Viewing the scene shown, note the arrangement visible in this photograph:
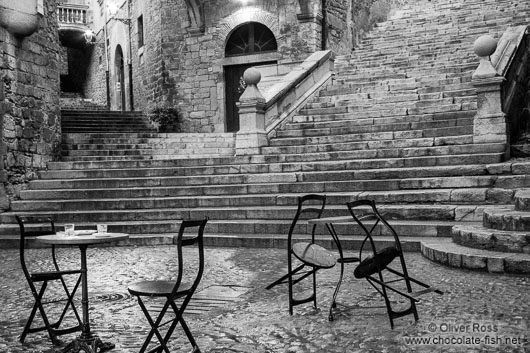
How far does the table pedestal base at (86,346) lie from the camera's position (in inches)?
141

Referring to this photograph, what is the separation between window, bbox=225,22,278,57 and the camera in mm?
17344

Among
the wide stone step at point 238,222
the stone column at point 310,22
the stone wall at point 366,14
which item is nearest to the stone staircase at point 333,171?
the wide stone step at point 238,222

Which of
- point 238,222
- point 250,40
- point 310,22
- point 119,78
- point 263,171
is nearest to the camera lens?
point 238,222

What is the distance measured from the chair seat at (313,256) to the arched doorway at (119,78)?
779 inches

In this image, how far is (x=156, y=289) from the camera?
3387mm

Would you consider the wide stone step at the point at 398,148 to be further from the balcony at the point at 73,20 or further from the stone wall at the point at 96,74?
the balcony at the point at 73,20

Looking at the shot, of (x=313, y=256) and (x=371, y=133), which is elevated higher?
(x=371, y=133)

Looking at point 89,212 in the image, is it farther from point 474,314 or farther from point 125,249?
point 474,314

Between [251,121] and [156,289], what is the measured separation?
26.8ft

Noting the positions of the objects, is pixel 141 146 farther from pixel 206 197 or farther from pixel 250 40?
pixel 250 40

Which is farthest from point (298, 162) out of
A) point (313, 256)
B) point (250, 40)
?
point (250, 40)

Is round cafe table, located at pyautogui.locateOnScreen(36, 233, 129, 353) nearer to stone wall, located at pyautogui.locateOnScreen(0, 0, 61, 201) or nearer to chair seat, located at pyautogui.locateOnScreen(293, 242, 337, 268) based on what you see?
chair seat, located at pyautogui.locateOnScreen(293, 242, 337, 268)

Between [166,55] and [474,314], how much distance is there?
51.9 feet

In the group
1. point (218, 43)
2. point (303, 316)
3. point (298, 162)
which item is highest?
point (218, 43)
